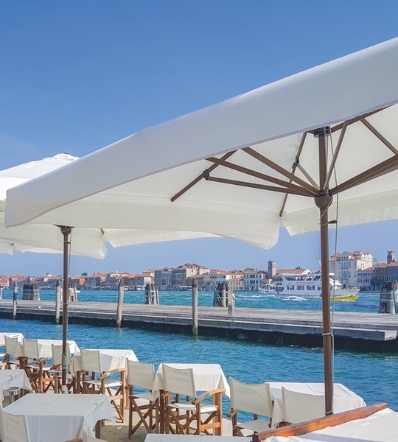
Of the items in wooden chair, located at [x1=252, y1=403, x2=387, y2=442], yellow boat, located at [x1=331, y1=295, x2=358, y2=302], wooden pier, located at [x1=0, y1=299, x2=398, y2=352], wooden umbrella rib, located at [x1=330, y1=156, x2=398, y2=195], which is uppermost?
wooden umbrella rib, located at [x1=330, y1=156, x2=398, y2=195]

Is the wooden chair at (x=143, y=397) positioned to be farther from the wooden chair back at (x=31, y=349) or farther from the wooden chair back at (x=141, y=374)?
the wooden chair back at (x=31, y=349)

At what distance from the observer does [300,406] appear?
3447 mm

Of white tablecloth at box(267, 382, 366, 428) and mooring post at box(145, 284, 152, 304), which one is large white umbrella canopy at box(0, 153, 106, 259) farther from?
mooring post at box(145, 284, 152, 304)

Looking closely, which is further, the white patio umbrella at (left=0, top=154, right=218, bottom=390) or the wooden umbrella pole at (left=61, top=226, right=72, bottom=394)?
the wooden umbrella pole at (left=61, top=226, right=72, bottom=394)

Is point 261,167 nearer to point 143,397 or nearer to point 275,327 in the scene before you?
point 143,397

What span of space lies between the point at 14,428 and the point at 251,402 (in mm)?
1717

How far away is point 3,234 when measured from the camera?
489 cm

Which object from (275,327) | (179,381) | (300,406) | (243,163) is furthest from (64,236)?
(275,327)

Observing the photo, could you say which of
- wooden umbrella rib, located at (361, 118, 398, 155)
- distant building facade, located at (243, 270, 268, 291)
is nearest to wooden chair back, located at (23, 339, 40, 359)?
wooden umbrella rib, located at (361, 118, 398, 155)

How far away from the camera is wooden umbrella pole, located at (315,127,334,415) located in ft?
9.15

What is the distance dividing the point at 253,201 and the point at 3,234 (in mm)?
2492

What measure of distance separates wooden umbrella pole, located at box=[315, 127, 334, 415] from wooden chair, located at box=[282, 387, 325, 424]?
582 mm

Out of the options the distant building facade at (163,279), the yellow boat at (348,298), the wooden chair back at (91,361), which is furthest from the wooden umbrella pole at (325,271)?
the distant building facade at (163,279)

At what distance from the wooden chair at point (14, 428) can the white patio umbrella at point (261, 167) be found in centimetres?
119
